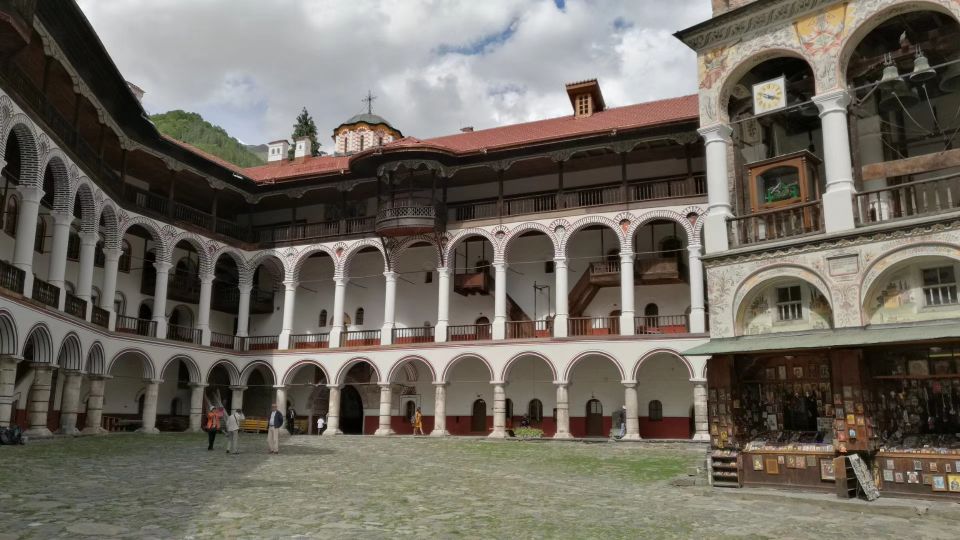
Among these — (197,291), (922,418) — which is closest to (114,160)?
(197,291)

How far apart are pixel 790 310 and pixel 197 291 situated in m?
25.9

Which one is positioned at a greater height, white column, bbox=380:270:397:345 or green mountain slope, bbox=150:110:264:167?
green mountain slope, bbox=150:110:264:167

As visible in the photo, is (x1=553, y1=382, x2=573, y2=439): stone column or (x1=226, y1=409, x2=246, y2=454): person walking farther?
(x1=553, y1=382, x2=573, y2=439): stone column

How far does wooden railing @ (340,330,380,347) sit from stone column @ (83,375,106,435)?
8.54 meters

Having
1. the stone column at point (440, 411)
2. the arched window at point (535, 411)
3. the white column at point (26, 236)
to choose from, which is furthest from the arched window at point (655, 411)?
the white column at point (26, 236)

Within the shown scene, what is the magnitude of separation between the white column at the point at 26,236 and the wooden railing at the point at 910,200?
61.2 feet

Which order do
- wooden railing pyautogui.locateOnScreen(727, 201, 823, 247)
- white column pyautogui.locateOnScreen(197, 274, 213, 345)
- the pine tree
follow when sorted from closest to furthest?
wooden railing pyautogui.locateOnScreen(727, 201, 823, 247) → white column pyautogui.locateOnScreen(197, 274, 213, 345) → the pine tree

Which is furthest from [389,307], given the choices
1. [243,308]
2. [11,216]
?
[11,216]

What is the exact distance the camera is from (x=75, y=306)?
73.2 ft

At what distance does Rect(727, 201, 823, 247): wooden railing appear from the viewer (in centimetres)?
1157

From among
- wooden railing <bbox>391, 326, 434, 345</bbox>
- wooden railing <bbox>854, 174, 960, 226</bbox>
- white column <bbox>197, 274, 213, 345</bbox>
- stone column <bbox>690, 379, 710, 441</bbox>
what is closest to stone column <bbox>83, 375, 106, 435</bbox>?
white column <bbox>197, 274, 213, 345</bbox>

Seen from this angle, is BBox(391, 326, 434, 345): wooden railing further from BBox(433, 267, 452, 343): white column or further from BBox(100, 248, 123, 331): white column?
BBox(100, 248, 123, 331): white column

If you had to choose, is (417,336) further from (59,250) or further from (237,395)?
(59,250)

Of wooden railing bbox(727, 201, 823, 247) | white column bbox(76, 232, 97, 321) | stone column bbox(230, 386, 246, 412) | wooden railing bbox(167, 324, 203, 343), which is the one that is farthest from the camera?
stone column bbox(230, 386, 246, 412)
